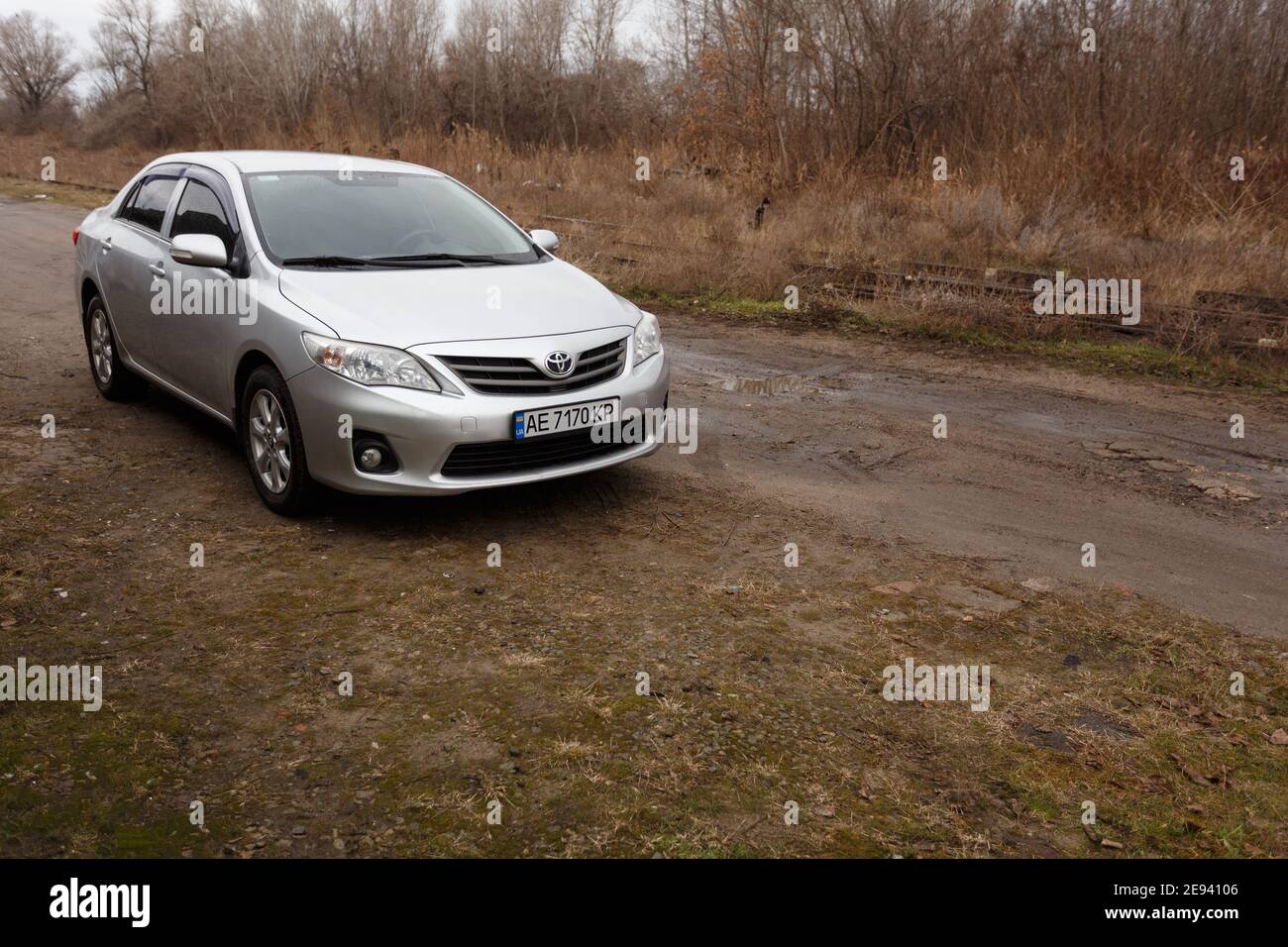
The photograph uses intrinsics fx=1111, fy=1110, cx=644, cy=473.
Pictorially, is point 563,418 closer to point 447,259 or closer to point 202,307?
point 447,259

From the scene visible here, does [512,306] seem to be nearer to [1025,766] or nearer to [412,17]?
[1025,766]

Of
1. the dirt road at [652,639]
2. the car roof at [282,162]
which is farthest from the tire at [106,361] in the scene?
the car roof at [282,162]

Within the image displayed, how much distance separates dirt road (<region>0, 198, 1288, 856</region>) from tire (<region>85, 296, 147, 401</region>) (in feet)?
0.65

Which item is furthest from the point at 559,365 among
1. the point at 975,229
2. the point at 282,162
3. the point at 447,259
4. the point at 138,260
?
the point at 975,229

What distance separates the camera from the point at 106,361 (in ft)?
24.5

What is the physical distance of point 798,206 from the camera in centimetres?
1495

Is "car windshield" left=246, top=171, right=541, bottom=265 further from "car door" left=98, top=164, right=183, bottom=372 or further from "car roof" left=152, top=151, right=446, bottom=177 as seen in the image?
"car door" left=98, top=164, right=183, bottom=372

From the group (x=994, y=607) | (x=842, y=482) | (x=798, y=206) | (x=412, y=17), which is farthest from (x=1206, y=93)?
(x=412, y=17)

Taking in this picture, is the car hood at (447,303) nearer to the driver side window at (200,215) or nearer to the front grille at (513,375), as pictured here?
the front grille at (513,375)

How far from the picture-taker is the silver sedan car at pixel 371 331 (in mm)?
5062

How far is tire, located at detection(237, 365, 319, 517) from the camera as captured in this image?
17.3 feet

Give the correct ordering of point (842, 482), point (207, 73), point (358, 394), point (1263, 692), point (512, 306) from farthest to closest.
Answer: point (207, 73) → point (842, 482) → point (512, 306) → point (358, 394) → point (1263, 692)

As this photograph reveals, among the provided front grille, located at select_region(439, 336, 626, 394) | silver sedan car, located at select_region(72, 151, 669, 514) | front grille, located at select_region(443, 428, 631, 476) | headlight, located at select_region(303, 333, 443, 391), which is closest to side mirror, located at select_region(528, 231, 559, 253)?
silver sedan car, located at select_region(72, 151, 669, 514)
